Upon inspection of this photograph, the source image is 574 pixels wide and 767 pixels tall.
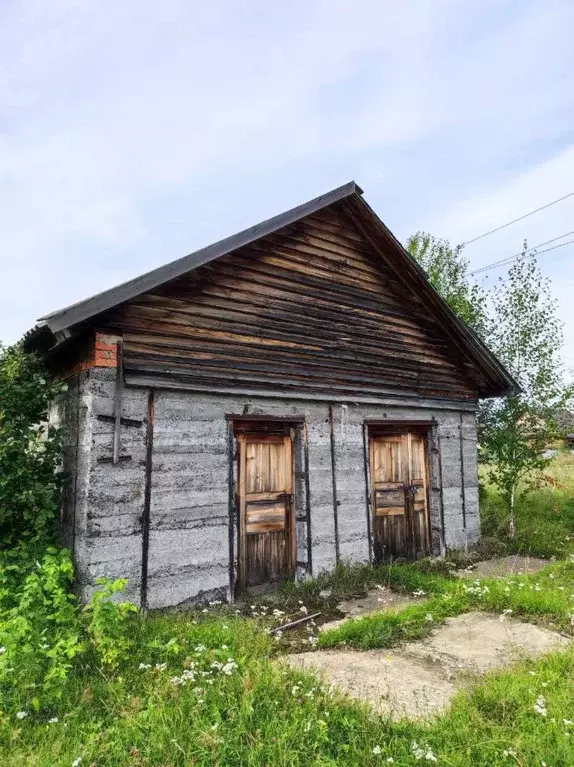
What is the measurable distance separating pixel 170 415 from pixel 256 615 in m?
2.65

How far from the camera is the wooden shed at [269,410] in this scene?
5.80 metres

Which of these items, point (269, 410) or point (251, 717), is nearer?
point (251, 717)

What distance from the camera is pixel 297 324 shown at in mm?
7738

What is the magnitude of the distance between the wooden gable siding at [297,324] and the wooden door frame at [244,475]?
0.49 m

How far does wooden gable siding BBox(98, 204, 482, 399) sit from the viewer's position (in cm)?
640

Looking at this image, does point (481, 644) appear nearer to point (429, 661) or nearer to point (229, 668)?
point (429, 661)

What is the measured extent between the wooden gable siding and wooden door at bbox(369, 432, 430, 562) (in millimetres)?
1021

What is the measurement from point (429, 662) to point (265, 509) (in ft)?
9.95

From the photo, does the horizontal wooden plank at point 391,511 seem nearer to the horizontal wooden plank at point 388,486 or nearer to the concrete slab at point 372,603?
the horizontal wooden plank at point 388,486

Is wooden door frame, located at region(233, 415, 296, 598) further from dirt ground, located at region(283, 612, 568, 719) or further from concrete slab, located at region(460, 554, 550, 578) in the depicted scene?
concrete slab, located at region(460, 554, 550, 578)

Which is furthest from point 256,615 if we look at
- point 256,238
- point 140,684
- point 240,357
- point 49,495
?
point 256,238

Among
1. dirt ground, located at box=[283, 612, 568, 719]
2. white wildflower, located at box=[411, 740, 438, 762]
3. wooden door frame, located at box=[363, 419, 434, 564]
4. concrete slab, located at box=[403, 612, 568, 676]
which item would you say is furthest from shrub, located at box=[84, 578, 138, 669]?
wooden door frame, located at box=[363, 419, 434, 564]

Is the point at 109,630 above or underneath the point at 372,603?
above

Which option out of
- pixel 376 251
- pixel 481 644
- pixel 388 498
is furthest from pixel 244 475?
pixel 376 251
